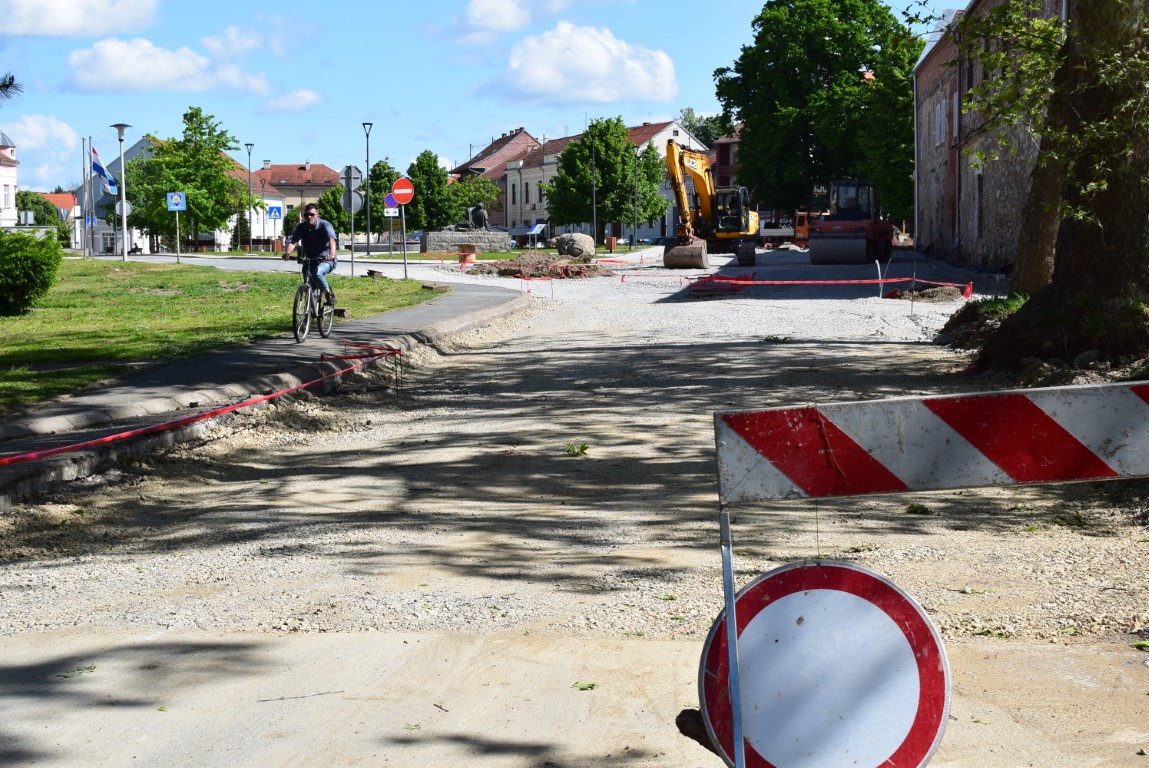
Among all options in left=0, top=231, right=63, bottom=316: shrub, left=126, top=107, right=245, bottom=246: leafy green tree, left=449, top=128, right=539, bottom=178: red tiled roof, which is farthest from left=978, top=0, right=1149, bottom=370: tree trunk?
left=449, top=128, right=539, bottom=178: red tiled roof

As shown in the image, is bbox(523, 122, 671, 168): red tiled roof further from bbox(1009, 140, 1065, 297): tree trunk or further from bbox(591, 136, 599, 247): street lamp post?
bbox(1009, 140, 1065, 297): tree trunk

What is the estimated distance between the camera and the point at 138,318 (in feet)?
65.2

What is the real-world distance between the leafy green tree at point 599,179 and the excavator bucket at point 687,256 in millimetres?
47592

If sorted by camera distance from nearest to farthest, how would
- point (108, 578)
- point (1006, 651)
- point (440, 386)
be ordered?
point (1006, 651) < point (108, 578) < point (440, 386)

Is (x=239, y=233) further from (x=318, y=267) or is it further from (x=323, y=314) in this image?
(x=318, y=267)

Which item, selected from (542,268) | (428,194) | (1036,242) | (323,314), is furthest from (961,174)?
(428,194)

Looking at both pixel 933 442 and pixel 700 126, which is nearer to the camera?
pixel 933 442

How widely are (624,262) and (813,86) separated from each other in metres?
21.7

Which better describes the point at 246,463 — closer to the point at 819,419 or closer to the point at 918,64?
the point at 819,419

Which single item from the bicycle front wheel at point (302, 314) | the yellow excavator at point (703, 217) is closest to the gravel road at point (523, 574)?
the bicycle front wheel at point (302, 314)

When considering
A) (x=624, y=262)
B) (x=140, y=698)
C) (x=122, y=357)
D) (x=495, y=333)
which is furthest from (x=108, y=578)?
(x=624, y=262)

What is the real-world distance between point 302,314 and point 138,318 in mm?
5743

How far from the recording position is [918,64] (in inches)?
1913

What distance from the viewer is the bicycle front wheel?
600 inches
